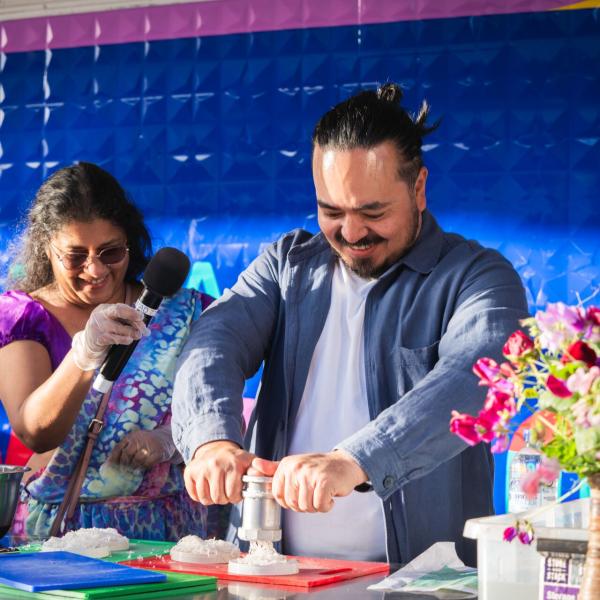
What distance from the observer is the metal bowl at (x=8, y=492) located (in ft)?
7.72

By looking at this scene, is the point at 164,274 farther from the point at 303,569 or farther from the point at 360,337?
the point at 303,569

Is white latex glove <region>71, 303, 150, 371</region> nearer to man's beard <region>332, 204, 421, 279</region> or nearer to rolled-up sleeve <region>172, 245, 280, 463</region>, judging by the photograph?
rolled-up sleeve <region>172, 245, 280, 463</region>

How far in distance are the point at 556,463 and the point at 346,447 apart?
0.76 m

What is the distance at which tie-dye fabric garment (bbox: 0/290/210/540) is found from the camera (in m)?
3.07

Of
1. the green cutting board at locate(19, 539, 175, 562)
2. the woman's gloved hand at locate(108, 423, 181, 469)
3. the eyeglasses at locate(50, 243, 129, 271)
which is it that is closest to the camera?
the green cutting board at locate(19, 539, 175, 562)

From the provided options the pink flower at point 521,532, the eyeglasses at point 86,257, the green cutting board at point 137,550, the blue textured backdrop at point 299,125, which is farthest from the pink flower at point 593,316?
the blue textured backdrop at point 299,125

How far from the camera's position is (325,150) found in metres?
2.55

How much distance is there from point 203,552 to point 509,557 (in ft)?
2.60

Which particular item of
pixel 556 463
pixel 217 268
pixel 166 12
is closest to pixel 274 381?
pixel 556 463

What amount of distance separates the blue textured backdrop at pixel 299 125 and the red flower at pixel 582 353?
2.87 m

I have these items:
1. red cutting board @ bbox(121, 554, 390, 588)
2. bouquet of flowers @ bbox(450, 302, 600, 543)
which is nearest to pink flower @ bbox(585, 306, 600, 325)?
bouquet of flowers @ bbox(450, 302, 600, 543)

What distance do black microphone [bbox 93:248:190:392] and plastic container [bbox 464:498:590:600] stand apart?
1.22 m

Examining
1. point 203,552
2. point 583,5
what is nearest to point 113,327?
point 203,552

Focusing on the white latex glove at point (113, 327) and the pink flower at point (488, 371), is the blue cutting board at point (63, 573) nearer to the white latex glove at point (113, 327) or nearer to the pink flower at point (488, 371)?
the white latex glove at point (113, 327)
